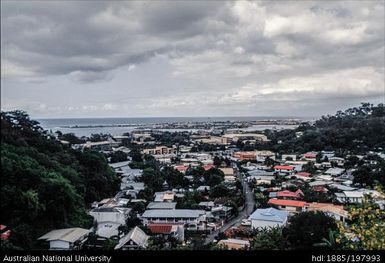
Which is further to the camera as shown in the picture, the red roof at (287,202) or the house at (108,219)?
the red roof at (287,202)

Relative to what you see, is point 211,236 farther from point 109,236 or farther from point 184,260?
point 184,260

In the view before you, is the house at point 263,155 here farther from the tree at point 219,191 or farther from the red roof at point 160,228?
the red roof at point 160,228

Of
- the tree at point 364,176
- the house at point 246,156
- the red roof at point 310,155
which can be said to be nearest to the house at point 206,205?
the tree at point 364,176

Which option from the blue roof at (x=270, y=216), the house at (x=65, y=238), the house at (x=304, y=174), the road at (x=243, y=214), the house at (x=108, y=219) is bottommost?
the road at (x=243, y=214)

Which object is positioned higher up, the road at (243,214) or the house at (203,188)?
the house at (203,188)

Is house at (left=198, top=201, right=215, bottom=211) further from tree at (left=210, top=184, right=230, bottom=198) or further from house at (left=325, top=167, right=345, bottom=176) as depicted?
house at (left=325, top=167, right=345, bottom=176)

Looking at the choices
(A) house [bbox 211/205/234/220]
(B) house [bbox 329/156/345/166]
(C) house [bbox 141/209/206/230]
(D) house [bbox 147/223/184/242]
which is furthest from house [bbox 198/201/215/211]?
(B) house [bbox 329/156/345/166]

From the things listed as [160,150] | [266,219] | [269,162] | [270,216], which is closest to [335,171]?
[269,162]
